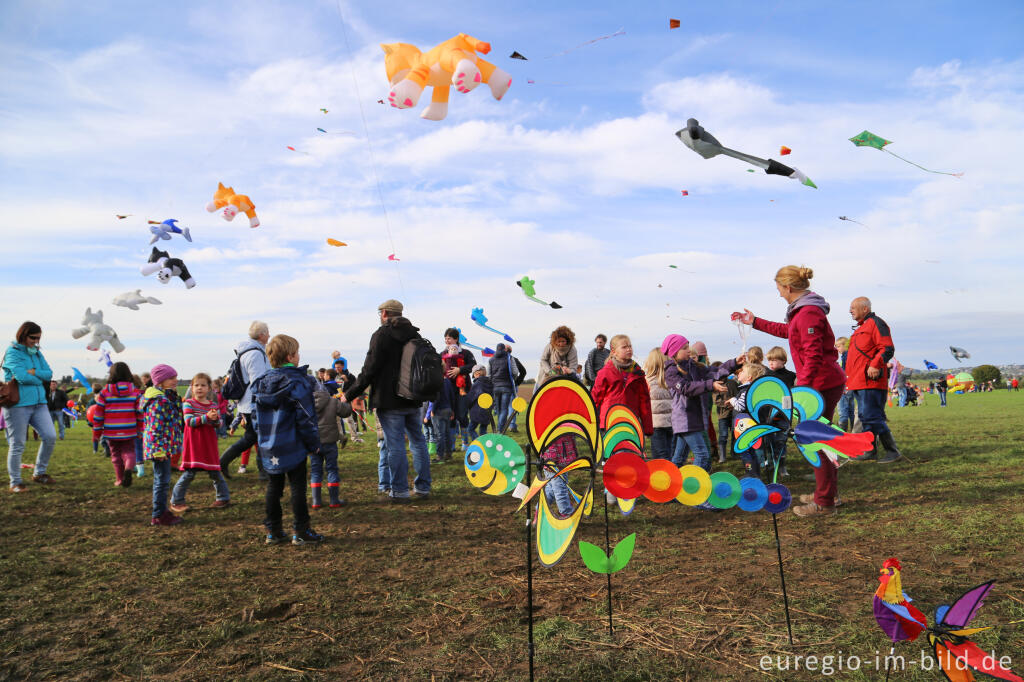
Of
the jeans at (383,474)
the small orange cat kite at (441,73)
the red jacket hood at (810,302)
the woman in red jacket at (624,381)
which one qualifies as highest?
the small orange cat kite at (441,73)

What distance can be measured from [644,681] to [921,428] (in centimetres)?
1210

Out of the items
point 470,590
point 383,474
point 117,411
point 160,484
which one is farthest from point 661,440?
point 117,411

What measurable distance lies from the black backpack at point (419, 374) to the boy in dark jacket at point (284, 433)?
1.23m

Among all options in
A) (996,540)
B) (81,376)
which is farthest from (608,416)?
(81,376)

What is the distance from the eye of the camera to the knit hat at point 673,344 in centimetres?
618

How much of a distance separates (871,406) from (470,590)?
5408 mm

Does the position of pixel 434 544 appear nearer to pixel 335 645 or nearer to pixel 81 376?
pixel 335 645

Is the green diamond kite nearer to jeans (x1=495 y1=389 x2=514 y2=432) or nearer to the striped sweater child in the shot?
jeans (x1=495 y1=389 x2=514 y2=432)

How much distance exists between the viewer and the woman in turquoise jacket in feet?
21.7

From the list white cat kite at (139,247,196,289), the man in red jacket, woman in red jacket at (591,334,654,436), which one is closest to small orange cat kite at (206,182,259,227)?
white cat kite at (139,247,196,289)

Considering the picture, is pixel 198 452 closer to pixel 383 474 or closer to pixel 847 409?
pixel 383 474

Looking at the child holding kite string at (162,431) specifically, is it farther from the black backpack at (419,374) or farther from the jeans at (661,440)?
the jeans at (661,440)

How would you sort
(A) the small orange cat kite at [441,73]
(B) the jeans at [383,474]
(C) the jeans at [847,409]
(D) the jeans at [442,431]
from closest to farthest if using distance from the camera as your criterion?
1. (A) the small orange cat kite at [441,73]
2. (B) the jeans at [383,474]
3. (D) the jeans at [442,431]
4. (C) the jeans at [847,409]

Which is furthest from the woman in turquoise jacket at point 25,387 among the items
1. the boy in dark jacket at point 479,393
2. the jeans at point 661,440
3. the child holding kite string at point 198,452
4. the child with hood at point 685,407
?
the child with hood at point 685,407
